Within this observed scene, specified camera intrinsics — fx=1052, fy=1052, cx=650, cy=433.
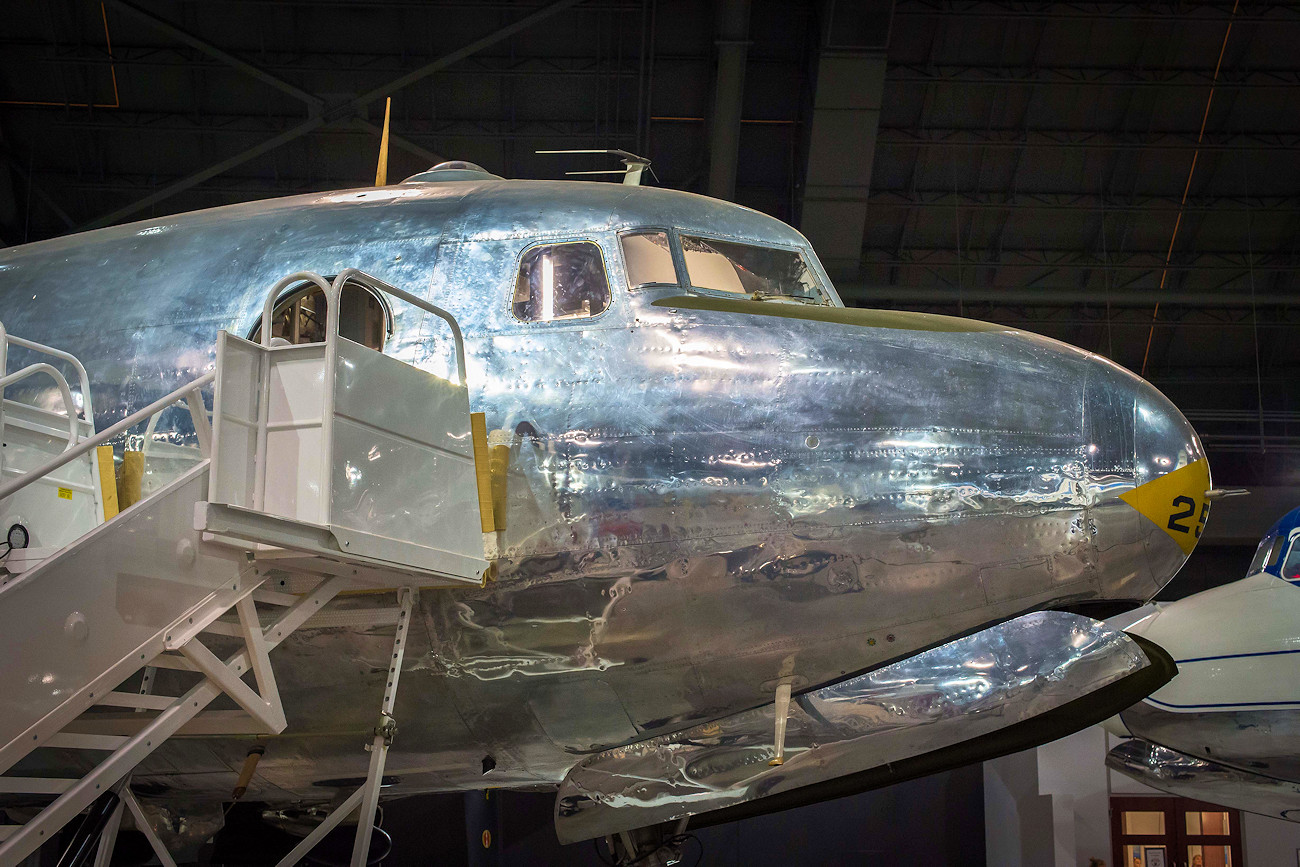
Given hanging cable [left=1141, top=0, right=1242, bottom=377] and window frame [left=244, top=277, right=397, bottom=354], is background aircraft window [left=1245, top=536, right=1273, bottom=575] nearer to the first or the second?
hanging cable [left=1141, top=0, right=1242, bottom=377]

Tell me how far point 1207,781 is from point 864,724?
9380 millimetres

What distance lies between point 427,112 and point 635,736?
57.7ft

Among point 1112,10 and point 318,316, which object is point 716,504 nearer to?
point 318,316

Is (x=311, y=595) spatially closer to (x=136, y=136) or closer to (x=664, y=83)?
(x=664, y=83)

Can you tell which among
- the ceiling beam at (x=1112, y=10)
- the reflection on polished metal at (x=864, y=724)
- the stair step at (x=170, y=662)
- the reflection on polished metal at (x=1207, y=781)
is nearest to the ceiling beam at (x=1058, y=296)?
the ceiling beam at (x=1112, y=10)

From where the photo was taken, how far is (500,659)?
19.9ft

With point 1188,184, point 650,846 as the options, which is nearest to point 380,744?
point 650,846

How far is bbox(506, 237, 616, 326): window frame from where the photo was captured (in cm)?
638

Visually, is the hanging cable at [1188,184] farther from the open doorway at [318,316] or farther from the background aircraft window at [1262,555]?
the open doorway at [318,316]

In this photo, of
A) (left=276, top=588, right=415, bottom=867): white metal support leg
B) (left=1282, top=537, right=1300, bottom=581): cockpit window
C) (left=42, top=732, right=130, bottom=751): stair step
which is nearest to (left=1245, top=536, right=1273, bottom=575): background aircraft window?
(left=1282, top=537, right=1300, bottom=581): cockpit window

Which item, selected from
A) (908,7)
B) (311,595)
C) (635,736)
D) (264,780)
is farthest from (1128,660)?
(908,7)

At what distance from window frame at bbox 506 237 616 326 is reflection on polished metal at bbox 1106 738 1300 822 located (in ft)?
33.2

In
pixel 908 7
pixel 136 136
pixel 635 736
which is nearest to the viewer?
pixel 635 736

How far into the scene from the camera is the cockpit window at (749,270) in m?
6.92
